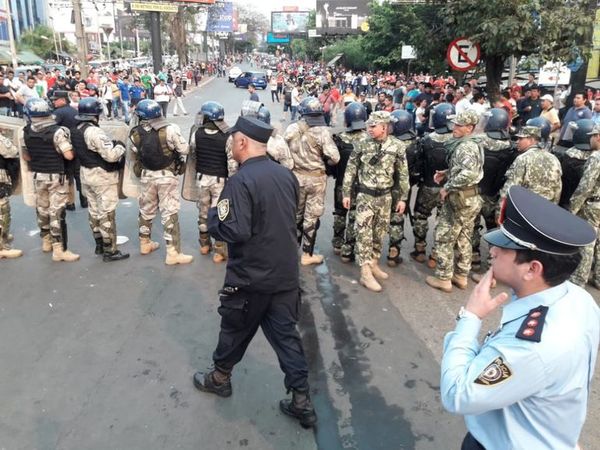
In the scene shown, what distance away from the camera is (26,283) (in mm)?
5395

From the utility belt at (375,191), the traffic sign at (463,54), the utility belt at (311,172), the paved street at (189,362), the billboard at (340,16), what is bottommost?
the paved street at (189,362)

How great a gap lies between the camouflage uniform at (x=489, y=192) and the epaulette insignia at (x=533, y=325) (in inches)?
166

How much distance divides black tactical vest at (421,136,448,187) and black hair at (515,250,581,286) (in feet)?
13.7

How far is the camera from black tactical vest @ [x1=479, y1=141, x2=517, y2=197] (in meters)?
5.54

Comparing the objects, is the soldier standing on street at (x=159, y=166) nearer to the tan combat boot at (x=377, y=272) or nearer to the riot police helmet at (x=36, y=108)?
the riot police helmet at (x=36, y=108)

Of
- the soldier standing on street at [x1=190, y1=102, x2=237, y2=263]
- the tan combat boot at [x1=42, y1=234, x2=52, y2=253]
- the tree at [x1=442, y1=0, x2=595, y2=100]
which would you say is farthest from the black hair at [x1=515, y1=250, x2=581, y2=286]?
the tree at [x1=442, y1=0, x2=595, y2=100]

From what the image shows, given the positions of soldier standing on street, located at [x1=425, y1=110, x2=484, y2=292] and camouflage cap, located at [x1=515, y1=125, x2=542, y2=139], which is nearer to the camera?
soldier standing on street, located at [x1=425, y1=110, x2=484, y2=292]

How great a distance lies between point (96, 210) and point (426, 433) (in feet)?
14.6

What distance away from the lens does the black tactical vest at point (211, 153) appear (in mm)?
5730

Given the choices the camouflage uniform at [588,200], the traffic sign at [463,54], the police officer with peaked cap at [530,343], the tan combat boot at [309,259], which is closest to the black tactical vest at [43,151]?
the tan combat boot at [309,259]

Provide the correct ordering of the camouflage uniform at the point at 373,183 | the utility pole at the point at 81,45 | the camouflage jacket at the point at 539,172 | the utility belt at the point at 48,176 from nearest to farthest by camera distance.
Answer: the camouflage jacket at the point at 539,172 < the camouflage uniform at the point at 373,183 < the utility belt at the point at 48,176 < the utility pole at the point at 81,45

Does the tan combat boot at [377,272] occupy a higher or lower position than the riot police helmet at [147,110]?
lower

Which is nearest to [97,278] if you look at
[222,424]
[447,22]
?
[222,424]

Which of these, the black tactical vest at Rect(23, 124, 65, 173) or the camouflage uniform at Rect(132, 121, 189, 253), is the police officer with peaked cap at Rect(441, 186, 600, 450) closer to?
the camouflage uniform at Rect(132, 121, 189, 253)
